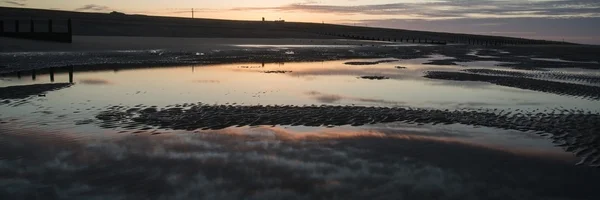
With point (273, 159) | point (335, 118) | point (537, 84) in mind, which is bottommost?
point (273, 159)

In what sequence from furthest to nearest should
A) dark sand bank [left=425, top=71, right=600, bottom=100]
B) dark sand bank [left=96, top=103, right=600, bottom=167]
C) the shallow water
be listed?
dark sand bank [left=425, top=71, right=600, bottom=100] → dark sand bank [left=96, top=103, right=600, bottom=167] → the shallow water

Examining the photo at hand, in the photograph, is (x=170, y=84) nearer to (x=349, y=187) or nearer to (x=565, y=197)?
(x=349, y=187)

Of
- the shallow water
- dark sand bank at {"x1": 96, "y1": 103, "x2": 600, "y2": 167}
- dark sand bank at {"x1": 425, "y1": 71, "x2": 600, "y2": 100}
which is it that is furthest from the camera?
dark sand bank at {"x1": 425, "y1": 71, "x2": 600, "y2": 100}

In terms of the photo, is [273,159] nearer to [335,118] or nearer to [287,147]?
[287,147]

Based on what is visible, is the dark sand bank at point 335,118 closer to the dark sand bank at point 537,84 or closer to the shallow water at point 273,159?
the shallow water at point 273,159

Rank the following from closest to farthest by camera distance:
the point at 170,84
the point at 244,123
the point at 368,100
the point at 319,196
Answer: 1. the point at 319,196
2. the point at 244,123
3. the point at 368,100
4. the point at 170,84

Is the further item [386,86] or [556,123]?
[386,86]

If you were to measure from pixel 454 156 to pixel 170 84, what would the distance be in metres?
13.6

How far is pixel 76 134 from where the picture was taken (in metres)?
9.73

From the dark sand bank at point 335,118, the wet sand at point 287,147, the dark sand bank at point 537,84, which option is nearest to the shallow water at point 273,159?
the wet sand at point 287,147

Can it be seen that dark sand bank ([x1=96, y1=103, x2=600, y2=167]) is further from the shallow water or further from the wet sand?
the shallow water

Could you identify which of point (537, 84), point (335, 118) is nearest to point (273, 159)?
point (335, 118)

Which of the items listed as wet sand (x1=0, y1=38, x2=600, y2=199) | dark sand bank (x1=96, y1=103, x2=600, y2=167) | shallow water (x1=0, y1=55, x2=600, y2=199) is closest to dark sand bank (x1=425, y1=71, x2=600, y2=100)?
wet sand (x1=0, y1=38, x2=600, y2=199)

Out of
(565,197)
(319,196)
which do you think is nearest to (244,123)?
(319,196)
